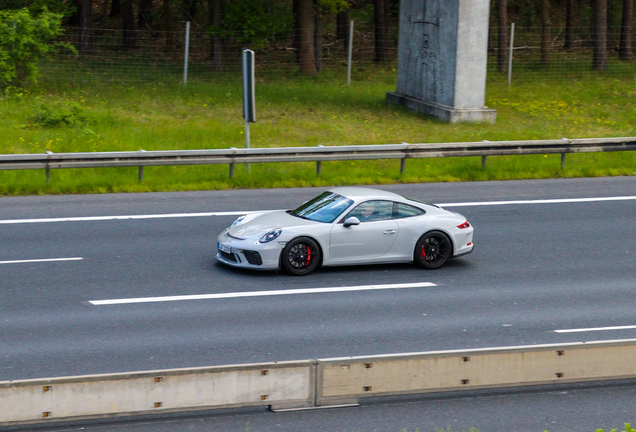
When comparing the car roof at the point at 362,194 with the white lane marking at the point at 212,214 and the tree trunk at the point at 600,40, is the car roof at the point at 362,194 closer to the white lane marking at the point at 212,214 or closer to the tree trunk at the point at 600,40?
the white lane marking at the point at 212,214

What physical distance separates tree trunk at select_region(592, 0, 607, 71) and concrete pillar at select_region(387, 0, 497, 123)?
9.98 metres

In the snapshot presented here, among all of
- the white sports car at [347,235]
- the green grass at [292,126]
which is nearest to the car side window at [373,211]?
the white sports car at [347,235]

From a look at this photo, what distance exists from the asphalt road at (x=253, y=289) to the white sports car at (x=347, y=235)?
0.25 meters

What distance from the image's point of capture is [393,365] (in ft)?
23.3

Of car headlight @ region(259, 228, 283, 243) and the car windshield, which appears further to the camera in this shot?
the car windshield

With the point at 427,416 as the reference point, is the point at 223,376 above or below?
above

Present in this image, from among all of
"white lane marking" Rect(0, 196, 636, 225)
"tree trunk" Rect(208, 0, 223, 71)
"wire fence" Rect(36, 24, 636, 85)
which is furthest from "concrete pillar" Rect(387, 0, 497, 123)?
"white lane marking" Rect(0, 196, 636, 225)

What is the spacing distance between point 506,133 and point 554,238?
354 inches

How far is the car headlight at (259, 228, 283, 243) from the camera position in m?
11.5

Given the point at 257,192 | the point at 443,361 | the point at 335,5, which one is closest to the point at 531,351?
the point at 443,361

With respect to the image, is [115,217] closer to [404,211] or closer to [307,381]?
[404,211]

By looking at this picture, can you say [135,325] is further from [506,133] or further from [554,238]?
[506,133]

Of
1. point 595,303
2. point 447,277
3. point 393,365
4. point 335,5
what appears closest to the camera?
point 393,365

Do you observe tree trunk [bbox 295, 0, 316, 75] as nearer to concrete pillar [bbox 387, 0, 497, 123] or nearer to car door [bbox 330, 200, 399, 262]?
concrete pillar [bbox 387, 0, 497, 123]
